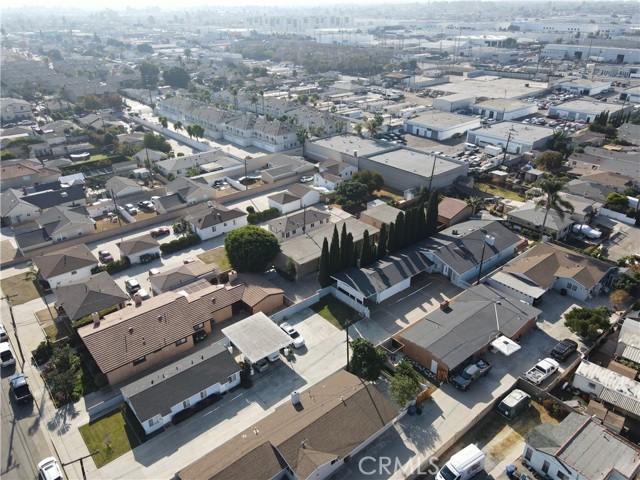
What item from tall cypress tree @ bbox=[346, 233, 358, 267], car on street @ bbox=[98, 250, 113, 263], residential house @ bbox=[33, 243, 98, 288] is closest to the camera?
tall cypress tree @ bbox=[346, 233, 358, 267]

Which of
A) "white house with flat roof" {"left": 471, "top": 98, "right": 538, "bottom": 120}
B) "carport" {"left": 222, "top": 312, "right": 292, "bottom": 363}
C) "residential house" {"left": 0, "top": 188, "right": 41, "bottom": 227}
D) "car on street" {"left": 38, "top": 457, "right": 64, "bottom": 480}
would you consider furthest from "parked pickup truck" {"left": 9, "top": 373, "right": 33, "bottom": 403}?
"white house with flat roof" {"left": 471, "top": 98, "right": 538, "bottom": 120}

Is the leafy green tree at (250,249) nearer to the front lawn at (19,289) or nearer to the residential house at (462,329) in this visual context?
the residential house at (462,329)

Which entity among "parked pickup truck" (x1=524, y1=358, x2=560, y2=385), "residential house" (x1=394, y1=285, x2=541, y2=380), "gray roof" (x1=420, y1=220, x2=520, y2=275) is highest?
"gray roof" (x1=420, y1=220, x2=520, y2=275)

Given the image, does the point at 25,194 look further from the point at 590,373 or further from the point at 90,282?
the point at 590,373

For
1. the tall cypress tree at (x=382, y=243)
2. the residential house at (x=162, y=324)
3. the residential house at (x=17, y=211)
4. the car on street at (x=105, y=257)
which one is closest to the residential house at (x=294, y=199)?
the tall cypress tree at (x=382, y=243)

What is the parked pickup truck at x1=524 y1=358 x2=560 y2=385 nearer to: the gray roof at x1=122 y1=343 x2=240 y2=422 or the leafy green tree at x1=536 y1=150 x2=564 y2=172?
the gray roof at x1=122 y1=343 x2=240 y2=422

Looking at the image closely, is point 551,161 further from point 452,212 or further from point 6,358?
point 6,358
